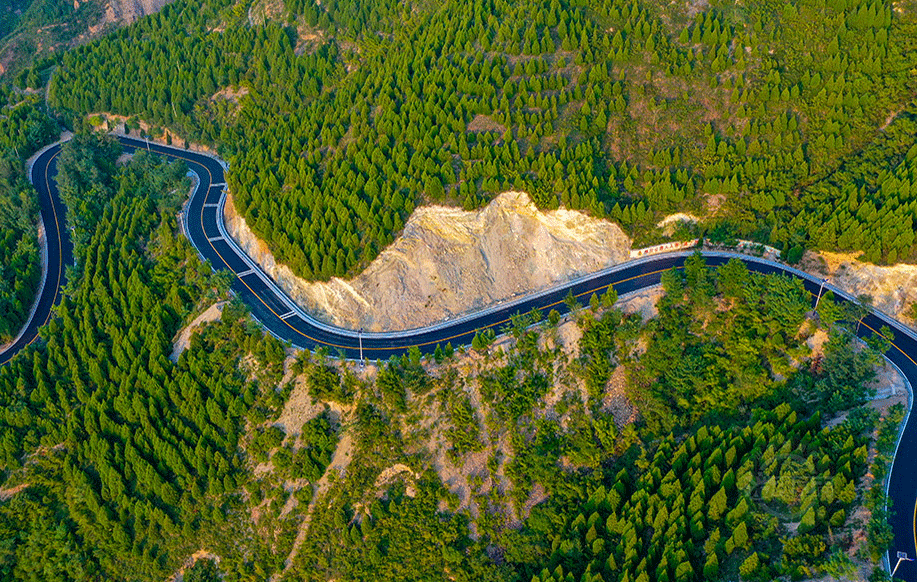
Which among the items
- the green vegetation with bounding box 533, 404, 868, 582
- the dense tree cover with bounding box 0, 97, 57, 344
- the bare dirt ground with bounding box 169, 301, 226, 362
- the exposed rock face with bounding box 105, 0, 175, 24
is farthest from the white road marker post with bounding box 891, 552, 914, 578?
the exposed rock face with bounding box 105, 0, 175, 24

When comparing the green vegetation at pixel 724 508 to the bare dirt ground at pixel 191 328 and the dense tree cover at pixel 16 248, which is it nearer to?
the bare dirt ground at pixel 191 328

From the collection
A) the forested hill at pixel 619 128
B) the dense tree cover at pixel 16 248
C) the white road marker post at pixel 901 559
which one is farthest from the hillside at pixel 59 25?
the white road marker post at pixel 901 559

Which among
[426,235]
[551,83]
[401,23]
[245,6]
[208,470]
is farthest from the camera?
[245,6]

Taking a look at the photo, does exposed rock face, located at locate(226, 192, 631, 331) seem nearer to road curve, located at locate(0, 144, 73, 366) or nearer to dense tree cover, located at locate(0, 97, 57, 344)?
road curve, located at locate(0, 144, 73, 366)

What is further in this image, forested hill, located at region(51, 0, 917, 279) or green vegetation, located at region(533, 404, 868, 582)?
forested hill, located at region(51, 0, 917, 279)

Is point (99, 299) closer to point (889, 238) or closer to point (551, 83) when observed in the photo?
point (551, 83)

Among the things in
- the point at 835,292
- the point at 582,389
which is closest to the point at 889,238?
the point at 835,292
